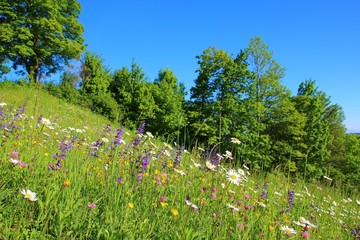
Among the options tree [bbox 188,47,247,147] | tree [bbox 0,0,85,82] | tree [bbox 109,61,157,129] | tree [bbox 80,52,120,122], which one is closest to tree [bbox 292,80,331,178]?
tree [bbox 188,47,247,147]

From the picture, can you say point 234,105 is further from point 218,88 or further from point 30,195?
point 30,195

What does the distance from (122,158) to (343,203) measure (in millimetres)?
4581

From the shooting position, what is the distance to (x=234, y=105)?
2309 cm

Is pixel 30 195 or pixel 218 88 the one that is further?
pixel 218 88

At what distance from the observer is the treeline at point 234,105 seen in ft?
76.3

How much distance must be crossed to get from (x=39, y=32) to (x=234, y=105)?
59.9 feet

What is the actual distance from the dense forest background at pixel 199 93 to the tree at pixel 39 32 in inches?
2.9

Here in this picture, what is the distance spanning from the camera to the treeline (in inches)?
916

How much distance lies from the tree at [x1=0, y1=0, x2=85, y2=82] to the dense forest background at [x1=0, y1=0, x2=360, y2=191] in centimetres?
7

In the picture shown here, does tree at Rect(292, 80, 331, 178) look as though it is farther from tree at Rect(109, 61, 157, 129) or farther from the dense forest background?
tree at Rect(109, 61, 157, 129)

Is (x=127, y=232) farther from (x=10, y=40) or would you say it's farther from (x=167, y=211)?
(x=10, y=40)

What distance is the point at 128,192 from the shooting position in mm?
2215

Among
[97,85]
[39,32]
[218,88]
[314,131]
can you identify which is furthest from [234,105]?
[39,32]

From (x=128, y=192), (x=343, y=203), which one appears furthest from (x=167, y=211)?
(x=343, y=203)
